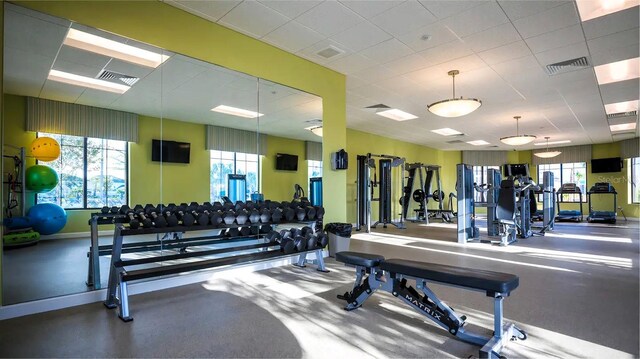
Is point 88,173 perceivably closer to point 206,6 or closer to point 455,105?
point 206,6

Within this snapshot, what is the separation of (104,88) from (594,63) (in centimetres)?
569

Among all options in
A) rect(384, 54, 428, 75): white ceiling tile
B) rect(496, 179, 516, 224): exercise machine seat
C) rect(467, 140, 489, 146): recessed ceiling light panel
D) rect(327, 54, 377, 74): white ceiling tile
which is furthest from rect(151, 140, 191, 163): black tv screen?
rect(467, 140, 489, 146): recessed ceiling light panel

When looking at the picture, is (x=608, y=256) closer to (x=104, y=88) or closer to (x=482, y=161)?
(x=104, y=88)

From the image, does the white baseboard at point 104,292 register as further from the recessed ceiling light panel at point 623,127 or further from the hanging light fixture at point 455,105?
the recessed ceiling light panel at point 623,127

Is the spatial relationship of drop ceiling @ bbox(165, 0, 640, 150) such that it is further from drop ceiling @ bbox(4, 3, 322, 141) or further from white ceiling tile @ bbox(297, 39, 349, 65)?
drop ceiling @ bbox(4, 3, 322, 141)

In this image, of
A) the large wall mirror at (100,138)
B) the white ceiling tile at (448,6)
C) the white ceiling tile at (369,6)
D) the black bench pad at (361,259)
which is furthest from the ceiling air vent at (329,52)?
the black bench pad at (361,259)

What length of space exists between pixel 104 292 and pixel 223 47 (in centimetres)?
250

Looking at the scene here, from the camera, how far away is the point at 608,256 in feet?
14.6

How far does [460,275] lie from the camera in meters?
1.92

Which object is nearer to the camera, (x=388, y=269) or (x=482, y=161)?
(x=388, y=269)

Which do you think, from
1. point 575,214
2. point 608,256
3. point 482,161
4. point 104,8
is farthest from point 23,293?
point 482,161

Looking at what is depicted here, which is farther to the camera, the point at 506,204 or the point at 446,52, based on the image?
the point at 506,204

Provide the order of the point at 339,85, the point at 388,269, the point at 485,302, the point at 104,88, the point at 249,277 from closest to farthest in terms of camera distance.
Result: the point at 388,269
the point at 485,302
the point at 104,88
the point at 249,277
the point at 339,85

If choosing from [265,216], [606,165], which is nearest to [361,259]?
[265,216]
